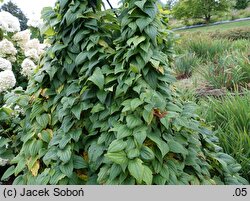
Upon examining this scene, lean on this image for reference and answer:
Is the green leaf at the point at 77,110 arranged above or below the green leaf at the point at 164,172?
above

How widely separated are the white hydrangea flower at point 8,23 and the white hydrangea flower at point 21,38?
0.21 ft

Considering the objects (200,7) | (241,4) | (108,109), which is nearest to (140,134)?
Answer: (108,109)

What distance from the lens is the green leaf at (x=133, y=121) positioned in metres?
1.79

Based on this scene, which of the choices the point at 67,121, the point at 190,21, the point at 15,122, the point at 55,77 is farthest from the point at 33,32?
the point at 190,21

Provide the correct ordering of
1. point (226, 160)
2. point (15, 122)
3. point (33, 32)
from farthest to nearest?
point (33, 32)
point (15, 122)
point (226, 160)

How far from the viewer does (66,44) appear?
2.08m

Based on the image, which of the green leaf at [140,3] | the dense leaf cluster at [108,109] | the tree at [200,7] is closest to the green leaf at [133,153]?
the dense leaf cluster at [108,109]

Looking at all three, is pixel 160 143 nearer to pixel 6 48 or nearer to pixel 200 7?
pixel 6 48

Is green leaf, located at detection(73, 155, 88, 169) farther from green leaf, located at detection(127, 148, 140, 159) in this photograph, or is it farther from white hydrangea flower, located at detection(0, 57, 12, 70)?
white hydrangea flower, located at detection(0, 57, 12, 70)

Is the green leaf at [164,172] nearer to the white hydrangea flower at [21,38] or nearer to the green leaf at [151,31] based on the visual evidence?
the green leaf at [151,31]

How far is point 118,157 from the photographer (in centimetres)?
175

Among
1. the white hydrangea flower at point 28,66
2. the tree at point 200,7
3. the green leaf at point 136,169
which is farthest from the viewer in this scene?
the tree at point 200,7
